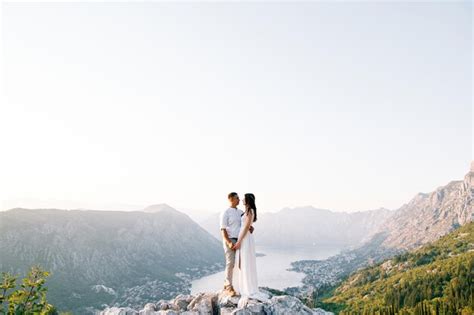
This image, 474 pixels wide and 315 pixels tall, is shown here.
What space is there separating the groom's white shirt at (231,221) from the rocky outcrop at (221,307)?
403cm

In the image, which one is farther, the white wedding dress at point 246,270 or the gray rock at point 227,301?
the gray rock at point 227,301

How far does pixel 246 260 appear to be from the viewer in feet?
68.8

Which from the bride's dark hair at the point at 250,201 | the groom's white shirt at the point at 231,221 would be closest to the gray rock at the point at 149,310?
the groom's white shirt at the point at 231,221

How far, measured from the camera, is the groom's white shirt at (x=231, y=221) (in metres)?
21.0

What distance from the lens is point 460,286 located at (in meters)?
164

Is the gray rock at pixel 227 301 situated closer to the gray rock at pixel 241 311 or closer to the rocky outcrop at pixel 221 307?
the rocky outcrop at pixel 221 307

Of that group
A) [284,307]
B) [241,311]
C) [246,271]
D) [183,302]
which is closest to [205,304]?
[183,302]

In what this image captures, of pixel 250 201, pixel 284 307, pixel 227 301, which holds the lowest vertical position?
pixel 284 307

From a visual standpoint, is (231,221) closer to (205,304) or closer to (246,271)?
(246,271)

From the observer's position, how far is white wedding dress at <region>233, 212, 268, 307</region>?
21031 millimetres

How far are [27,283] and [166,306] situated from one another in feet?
28.4

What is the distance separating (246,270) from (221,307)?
10.3ft

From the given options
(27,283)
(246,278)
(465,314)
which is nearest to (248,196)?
(246,278)

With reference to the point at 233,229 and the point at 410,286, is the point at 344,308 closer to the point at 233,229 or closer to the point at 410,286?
the point at 410,286
